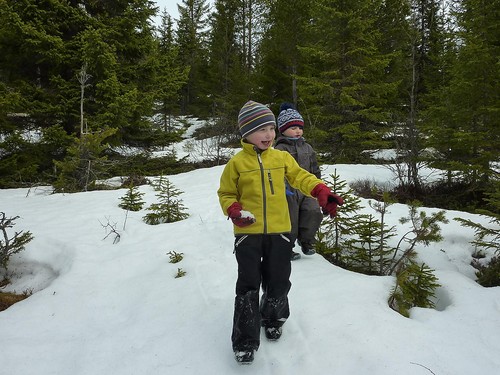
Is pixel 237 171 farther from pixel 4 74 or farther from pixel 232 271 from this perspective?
pixel 4 74

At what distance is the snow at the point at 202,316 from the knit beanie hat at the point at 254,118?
1.76 m

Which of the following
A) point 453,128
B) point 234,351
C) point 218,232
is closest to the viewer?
point 234,351

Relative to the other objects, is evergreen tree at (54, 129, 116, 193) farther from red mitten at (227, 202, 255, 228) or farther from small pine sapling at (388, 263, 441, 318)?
small pine sapling at (388, 263, 441, 318)

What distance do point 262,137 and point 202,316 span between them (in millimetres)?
1811

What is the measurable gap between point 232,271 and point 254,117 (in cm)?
205

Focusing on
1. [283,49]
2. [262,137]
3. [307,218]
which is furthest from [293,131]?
[283,49]

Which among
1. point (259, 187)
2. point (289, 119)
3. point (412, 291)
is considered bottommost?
point (412, 291)

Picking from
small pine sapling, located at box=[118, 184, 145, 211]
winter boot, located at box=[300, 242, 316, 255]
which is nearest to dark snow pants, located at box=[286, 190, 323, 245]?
winter boot, located at box=[300, 242, 316, 255]

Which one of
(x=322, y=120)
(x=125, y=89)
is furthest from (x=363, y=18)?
(x=125, y=89)

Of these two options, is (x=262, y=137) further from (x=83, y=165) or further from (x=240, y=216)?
(x=83, y=165)

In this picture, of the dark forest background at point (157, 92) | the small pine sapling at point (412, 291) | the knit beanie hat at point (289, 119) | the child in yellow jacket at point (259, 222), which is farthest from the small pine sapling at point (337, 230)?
the dark forest background at point (157, 92)

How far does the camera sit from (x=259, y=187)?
2.41 meters

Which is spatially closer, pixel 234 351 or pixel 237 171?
pixel 234 351

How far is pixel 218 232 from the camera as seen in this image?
495 centimetres
